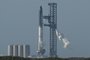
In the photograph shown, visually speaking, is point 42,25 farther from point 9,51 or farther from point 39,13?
point 9,51

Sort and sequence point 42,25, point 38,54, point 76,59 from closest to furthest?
point 76,59, point 38,54, point 42,25

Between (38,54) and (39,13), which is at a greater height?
(39,13)

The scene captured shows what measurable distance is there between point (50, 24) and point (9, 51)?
2700cm

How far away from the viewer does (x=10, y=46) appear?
9975 centimetres

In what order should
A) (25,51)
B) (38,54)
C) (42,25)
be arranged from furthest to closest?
(42,25) → (38,54) → (25,51)

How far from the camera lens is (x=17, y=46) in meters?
95.2

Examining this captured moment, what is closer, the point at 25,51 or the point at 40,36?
the point at 25,51

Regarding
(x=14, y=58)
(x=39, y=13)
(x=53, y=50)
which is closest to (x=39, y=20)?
(x=39, y=13)

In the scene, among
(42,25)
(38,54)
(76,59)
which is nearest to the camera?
(76,59)

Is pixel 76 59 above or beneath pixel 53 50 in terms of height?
above

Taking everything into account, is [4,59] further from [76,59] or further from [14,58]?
[76,59]

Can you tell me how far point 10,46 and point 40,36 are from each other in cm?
1445

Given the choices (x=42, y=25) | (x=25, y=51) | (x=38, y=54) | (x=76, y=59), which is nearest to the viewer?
(x=76, y=59)

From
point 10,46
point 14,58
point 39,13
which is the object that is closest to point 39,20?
point 39,13
